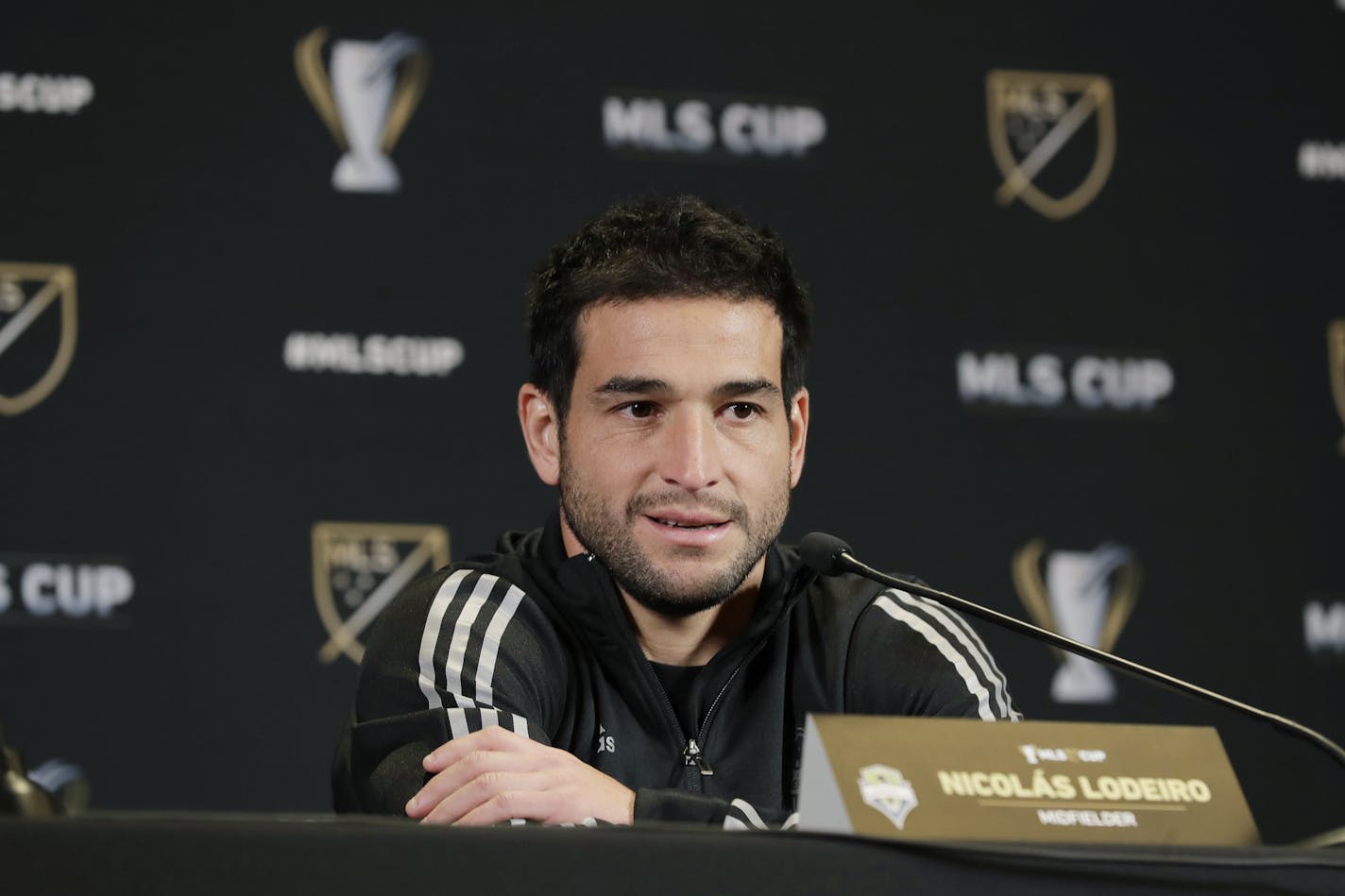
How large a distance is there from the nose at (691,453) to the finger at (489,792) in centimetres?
51

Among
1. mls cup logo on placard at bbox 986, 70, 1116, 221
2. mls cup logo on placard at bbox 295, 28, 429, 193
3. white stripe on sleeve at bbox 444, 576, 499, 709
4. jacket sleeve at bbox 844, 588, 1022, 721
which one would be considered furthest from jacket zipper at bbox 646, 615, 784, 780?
mls cup logo on placard at bbox 986, 70, 1116, 221

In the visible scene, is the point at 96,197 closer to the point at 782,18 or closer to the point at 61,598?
the point at 61,598

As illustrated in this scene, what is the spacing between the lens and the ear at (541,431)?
7.09 ft

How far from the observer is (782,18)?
10.6 ft

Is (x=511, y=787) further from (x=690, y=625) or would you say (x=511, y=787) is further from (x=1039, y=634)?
(x=690, y=625)

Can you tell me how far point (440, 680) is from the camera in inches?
73.1

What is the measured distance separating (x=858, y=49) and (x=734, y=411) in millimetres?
1488

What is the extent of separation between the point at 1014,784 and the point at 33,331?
2.26m

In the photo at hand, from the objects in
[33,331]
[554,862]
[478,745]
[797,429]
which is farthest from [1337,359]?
[554,862]

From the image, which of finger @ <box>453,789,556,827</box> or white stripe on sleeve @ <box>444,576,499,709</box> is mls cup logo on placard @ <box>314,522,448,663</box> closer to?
white stripe on sleeve @ <box>444,576,499,709</box>

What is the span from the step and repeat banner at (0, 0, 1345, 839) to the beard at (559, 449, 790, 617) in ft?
3.40

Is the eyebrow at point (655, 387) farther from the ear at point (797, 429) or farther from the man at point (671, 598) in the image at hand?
the ear at point (797, 429)

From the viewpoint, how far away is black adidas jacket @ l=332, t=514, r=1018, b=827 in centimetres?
189

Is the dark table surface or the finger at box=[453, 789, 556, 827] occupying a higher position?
the dark table surface
